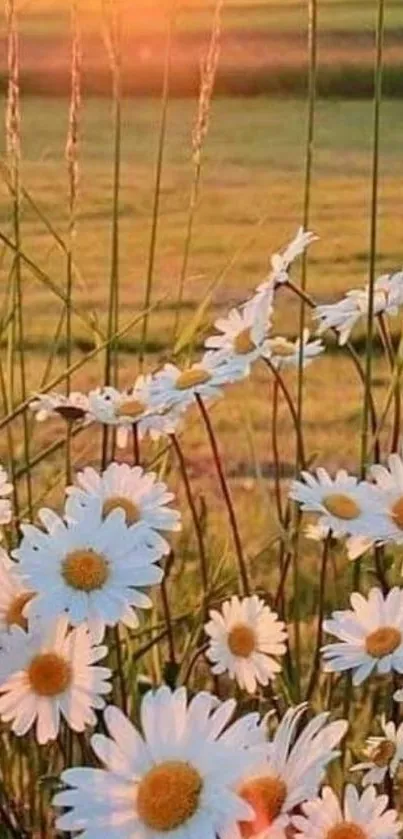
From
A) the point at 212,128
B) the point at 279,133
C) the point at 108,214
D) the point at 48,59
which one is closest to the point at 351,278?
the point at 108,214

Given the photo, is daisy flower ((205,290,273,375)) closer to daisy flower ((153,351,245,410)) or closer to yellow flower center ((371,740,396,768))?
daisy flower ((153,351,245,410))

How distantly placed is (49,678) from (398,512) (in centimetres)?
20

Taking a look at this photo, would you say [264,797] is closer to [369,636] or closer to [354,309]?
[369,636]

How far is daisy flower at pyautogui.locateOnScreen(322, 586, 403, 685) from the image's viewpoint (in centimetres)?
80

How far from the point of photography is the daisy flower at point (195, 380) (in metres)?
0.96

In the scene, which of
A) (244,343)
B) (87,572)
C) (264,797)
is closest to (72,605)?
(87,572)

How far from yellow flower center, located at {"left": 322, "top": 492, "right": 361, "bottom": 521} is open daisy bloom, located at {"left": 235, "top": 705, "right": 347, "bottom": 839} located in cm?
20

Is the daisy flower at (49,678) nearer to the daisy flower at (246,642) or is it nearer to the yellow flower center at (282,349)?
the daisy flower at (246,642)

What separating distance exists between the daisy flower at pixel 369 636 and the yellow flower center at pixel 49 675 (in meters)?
0.12

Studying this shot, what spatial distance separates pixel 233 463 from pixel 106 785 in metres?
2.36

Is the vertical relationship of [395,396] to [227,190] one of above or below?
below

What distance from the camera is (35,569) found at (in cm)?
76

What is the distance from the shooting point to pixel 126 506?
33.1 inches

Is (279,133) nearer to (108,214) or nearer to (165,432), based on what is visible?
(108,214)
